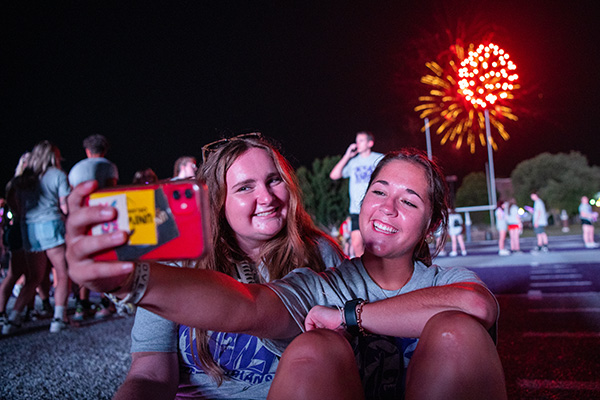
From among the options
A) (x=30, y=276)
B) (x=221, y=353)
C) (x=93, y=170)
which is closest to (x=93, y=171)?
(x=93, y=170)

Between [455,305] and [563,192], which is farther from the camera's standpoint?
[563,192]

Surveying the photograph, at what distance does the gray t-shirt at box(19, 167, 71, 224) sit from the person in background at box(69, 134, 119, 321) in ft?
0.52

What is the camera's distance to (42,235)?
5215 millimetres

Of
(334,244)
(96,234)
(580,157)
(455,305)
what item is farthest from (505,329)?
(580,157)

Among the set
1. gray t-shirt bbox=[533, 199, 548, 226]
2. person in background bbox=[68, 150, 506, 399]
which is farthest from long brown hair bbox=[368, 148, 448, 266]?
gray t-shirt bbox=[533, 199, 548, 226]

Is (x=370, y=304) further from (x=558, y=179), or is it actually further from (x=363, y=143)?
(x=558, y=179)

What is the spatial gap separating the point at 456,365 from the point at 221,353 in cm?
88

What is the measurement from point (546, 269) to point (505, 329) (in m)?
5.29

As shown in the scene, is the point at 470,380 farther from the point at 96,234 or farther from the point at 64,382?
the point at 64,382

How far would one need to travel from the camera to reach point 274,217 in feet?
6.89

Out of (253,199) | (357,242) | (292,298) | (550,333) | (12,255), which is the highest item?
(253,199)

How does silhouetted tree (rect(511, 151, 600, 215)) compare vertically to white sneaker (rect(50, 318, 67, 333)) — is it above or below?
below

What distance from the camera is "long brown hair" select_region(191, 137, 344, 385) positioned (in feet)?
6.80

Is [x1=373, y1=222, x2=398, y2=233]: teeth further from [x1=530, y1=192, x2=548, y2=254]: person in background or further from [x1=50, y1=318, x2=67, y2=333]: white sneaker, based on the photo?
[x1=530, y1=192, x2=548, y2=254]: person in background
